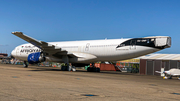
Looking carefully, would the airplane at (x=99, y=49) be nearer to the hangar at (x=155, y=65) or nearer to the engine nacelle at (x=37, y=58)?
the engine nacelle at (x=37, y=58)

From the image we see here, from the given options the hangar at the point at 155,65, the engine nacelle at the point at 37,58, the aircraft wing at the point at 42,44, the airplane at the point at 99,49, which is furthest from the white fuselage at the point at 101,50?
the hangar at the point at 155,65

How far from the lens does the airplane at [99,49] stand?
76.2 ft

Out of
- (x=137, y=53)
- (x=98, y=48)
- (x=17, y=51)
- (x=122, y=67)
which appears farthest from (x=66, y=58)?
(x=122, y=67)

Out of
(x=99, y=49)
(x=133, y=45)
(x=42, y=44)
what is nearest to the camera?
(x=133, y=45)

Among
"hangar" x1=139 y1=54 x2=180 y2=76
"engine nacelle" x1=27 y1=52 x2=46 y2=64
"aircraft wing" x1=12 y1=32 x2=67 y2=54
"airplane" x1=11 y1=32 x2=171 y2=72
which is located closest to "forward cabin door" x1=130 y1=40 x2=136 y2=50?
"airplane" x1=11 y1=32 x2=171 y2=72

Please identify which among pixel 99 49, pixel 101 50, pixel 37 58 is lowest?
pixel 37 58

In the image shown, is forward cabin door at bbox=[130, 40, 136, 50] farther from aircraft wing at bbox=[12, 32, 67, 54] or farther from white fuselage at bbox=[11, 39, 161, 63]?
aircraft wing at bbox=[12, 32, 67, 54]

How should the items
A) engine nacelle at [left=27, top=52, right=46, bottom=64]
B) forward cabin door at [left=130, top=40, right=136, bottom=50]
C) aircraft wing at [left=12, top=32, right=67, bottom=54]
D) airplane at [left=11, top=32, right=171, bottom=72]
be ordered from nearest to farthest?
airplane at [left=11, top=32, right=171, bottom=72]
aircraft wing at [left=12, top=32, right=67, bottom=54]
forward cabin door at [left=130, top=40, right=136, bottom=50]
engine nacelle at [left=27, top=52, right=46, bottom=64]

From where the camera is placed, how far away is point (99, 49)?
26828 mm

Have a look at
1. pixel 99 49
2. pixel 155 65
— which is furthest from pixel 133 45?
pixel 155 65

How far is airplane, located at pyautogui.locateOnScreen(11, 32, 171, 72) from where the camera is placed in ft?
76.2

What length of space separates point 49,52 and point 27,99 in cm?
2093

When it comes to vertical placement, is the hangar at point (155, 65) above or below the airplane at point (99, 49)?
below

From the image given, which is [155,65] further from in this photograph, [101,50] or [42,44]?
[42,44]
